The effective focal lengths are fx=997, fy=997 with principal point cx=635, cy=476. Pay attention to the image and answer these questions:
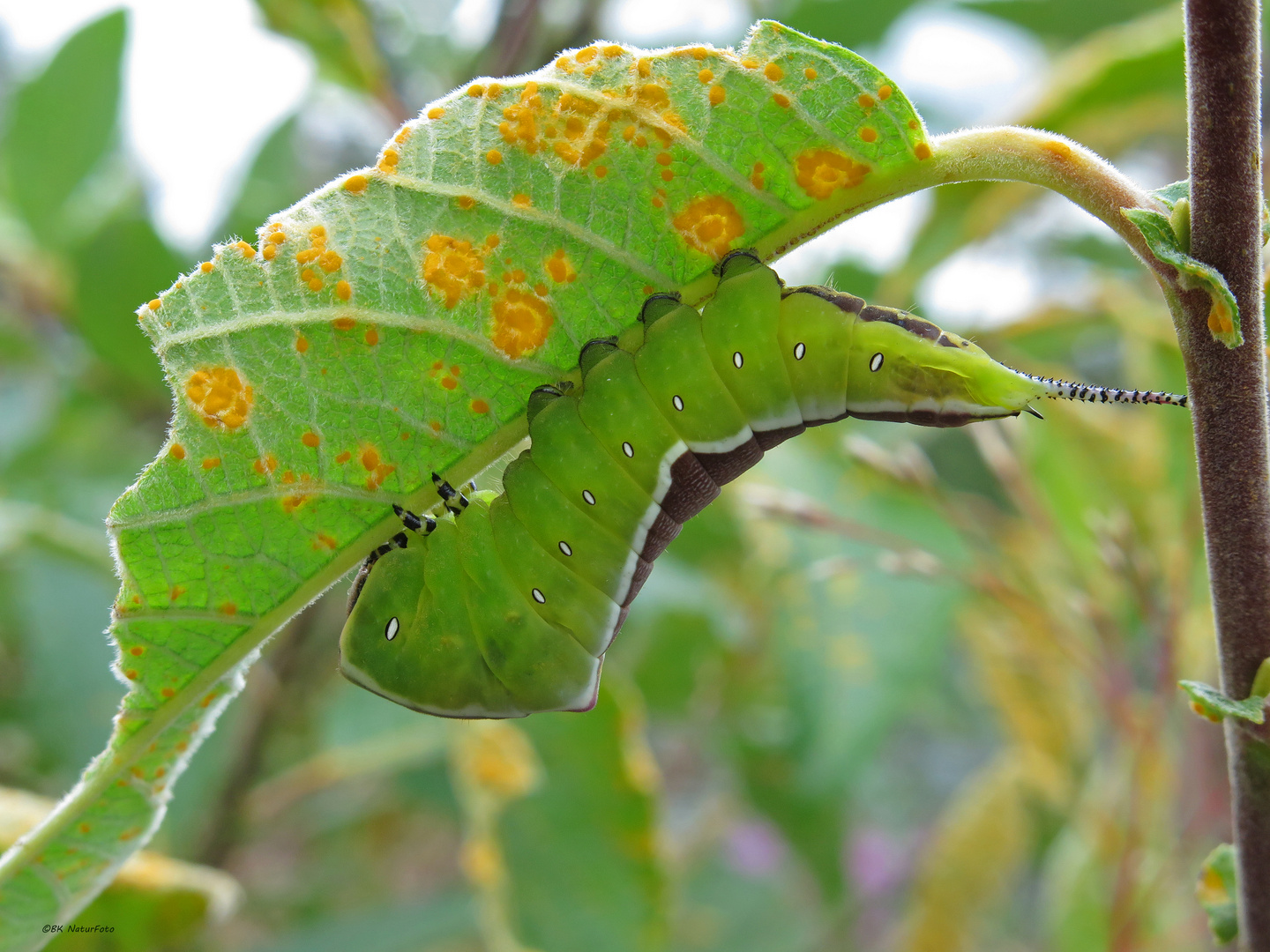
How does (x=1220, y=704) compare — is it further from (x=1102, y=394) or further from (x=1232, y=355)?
(x=1102, y=394)

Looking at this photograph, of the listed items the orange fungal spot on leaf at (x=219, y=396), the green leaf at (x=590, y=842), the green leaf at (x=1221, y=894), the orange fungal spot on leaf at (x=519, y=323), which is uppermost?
the orange fungal spot on leaf at (x=219, y=396)

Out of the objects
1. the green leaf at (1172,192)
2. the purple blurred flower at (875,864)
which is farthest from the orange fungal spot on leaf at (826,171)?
the purple blurred flower at (875,864)

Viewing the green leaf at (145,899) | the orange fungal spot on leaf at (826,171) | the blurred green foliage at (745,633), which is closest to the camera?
the orange fungal spot on leaf at (826,171)

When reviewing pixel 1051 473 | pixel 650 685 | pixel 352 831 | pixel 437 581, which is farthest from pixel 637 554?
pixel 352 831

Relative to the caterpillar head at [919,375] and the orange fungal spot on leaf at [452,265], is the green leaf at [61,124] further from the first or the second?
the caterpillar head at [919,375]

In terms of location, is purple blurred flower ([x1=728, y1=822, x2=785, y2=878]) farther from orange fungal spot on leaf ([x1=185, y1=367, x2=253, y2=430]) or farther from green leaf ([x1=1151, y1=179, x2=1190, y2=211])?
green leaf ([x1=1151, y1=179, x2=1190, y2=211])

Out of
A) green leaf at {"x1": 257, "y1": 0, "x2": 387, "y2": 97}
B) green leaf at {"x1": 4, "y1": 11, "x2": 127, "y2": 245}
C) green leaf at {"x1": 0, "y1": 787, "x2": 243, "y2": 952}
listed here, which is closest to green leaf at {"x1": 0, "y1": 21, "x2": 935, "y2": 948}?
green leaf at {"x1": 0, "y1": 787, "x2": 243, "y2": 952}

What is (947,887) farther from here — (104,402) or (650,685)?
(104,402)

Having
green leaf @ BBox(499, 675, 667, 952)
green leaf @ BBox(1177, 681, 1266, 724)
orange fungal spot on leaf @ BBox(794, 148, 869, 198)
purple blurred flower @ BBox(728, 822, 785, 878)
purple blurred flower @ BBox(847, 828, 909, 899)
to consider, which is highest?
orange fungal spot on leaf @ BBox(794, 148, 869, 198)
